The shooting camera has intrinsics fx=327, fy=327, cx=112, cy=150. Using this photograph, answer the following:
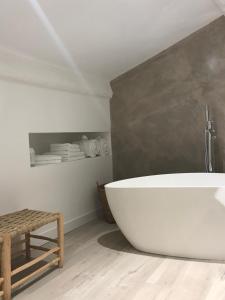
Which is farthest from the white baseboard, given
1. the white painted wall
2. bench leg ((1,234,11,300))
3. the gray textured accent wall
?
bench leg ((1,234,11,300))

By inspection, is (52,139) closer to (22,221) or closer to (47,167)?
(47,167)

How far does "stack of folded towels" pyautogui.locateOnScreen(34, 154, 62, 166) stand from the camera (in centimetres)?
293

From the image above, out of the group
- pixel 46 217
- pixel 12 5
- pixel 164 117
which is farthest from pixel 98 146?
pixel 12 5

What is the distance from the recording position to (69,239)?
2.96 meters

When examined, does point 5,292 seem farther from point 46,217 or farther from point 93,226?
point 93,226

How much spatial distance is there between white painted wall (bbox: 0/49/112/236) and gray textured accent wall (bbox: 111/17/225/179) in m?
0.26

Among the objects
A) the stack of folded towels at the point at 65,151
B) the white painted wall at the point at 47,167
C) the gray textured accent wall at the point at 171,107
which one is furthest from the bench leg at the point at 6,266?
the gray textured accent wall at the point at 171,107

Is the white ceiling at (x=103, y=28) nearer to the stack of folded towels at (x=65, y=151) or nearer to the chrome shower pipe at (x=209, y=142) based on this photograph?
the stack of folded towels at (x=65, y=151)

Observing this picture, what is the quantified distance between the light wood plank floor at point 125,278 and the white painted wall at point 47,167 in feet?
1.86

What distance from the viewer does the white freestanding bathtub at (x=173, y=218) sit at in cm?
227

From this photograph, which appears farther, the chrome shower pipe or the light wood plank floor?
the chrome shower pipe

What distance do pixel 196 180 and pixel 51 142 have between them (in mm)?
1530

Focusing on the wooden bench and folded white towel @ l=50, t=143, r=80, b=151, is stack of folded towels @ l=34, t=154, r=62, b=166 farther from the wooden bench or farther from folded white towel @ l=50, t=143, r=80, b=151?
the wooden bench

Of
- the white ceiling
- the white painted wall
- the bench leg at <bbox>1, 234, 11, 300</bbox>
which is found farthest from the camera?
the white painted wall
